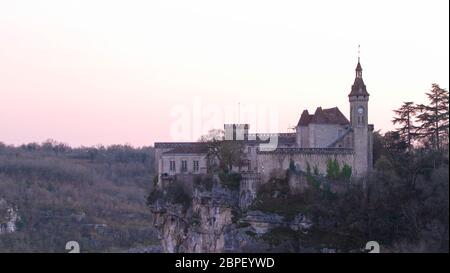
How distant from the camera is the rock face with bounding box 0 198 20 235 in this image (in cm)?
10531

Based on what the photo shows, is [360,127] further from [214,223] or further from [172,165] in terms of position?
[172,165]

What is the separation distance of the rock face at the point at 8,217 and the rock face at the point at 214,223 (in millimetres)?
50441

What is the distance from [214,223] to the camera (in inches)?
2077

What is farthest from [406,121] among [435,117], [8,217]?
[8,217]

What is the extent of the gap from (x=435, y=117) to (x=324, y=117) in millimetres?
5442

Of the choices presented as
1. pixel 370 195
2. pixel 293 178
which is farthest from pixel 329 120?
pixel 370 195

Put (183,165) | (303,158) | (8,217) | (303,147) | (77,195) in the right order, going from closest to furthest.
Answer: (303,158) → (303,147) → (183,165) → (8,217) → (77,195)

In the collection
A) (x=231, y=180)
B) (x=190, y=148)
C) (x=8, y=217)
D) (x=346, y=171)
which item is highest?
(x=190, y=148)

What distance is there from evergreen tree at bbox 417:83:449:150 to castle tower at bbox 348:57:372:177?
10.5ft

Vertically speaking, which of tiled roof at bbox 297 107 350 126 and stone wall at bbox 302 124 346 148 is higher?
tiled roof at bbox 297 107 350 126

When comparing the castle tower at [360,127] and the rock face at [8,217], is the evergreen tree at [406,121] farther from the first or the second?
the rock face at [8,217]

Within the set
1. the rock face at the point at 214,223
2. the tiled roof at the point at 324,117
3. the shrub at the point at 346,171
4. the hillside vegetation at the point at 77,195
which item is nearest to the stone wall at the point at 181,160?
the rock face at the point at 214,223

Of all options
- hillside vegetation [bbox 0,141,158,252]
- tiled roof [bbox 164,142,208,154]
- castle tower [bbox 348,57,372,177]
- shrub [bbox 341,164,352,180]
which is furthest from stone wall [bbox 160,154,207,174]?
hillside vegetation [bbox 0,141,158,252]

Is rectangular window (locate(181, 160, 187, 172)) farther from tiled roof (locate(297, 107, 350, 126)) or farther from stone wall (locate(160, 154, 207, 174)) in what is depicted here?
tiled roof (locate(297, 107, 350, 126))
